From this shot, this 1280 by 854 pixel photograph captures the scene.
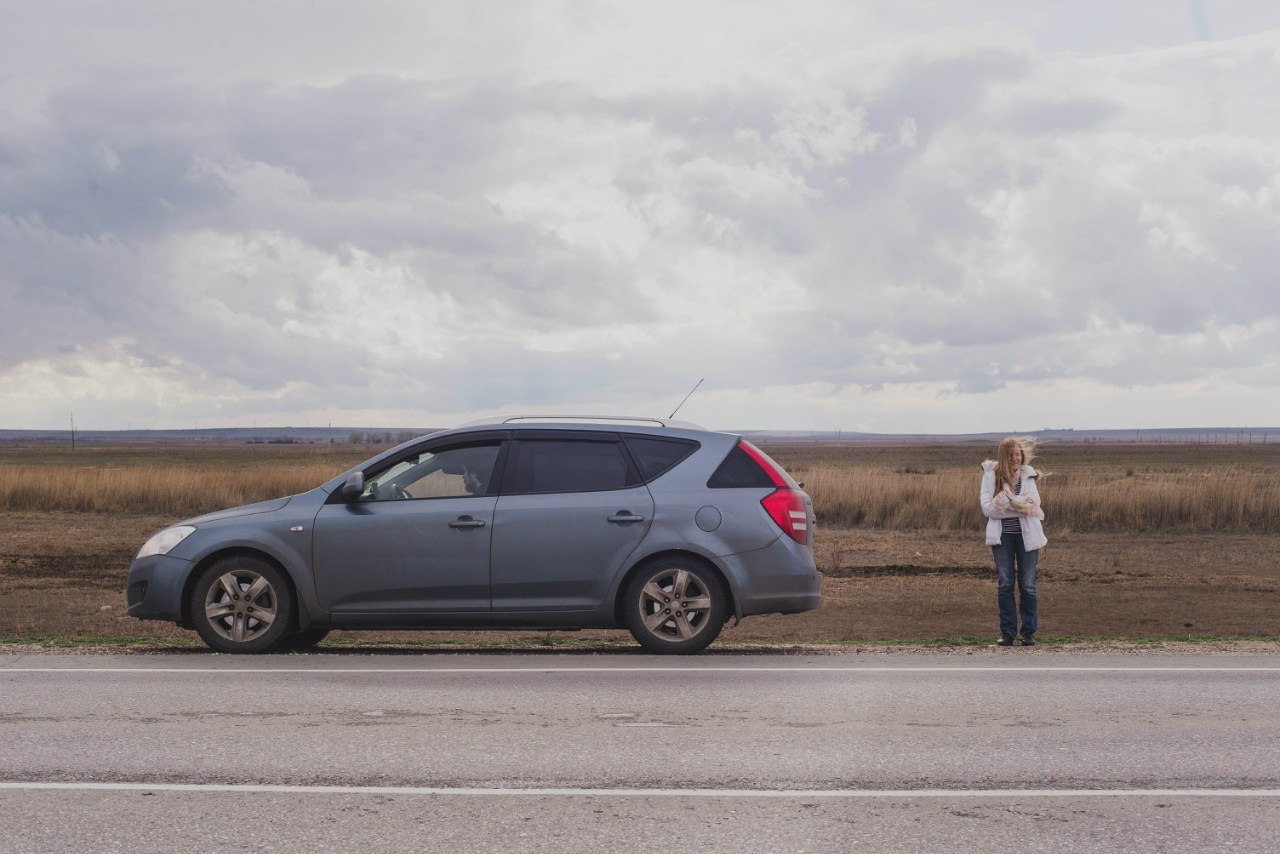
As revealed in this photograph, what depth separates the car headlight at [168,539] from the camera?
11.0 meters

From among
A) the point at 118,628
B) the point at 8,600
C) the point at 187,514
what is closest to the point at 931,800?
the point at 118,628

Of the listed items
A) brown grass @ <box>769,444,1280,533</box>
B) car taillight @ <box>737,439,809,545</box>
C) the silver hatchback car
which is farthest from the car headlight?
brown grass @ <box>769,444,1280,533</box>

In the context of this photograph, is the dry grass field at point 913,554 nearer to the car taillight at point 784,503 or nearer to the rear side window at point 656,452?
the car taillight at point 784,503

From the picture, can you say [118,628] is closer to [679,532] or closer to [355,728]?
[679,532]

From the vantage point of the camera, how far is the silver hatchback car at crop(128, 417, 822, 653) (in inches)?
421

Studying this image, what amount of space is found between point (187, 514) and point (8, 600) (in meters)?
17.2

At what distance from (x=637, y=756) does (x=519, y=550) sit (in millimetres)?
3872

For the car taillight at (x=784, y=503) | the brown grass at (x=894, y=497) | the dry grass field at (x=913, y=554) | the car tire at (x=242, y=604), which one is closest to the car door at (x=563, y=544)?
the car taillight at (x=784, y=503)

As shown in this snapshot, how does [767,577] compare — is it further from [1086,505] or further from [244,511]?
[1086,505]

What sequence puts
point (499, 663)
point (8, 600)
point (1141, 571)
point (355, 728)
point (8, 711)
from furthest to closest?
point (1141, 571) < point (8, 600) < point (499, 663) < point (8, 711) < point (355, 728)

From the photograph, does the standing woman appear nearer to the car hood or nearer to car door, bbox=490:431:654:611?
car door, bbox=490:431:654:611

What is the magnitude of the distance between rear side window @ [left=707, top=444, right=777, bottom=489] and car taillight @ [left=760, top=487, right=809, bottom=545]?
0.37 ft

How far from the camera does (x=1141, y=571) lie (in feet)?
73.8

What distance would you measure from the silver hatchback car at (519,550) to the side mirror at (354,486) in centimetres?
1
